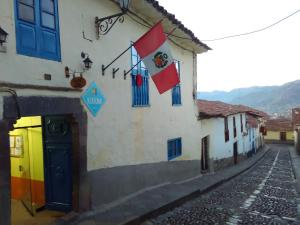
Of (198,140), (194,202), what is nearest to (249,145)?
(198,140)

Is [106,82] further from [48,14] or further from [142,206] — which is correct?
[142,206]

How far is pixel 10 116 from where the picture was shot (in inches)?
244

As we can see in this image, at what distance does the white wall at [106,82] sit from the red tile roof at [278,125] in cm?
4885

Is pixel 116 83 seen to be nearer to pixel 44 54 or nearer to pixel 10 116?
pixel 44 54

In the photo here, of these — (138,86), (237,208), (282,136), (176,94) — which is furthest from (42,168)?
(282,136)

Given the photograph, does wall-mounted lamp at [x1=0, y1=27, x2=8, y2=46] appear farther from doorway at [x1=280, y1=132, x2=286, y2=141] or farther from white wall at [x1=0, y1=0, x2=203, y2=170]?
doorway at [x1=280, y1=132, x2=286, y2=141]

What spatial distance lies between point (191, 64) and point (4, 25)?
10410 millimetres

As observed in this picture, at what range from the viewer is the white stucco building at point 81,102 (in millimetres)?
6316

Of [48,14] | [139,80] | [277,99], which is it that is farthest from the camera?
[277,99]

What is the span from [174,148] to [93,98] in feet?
19.5

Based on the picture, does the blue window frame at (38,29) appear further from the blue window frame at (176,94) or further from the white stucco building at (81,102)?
the blue window frame at (176,94)

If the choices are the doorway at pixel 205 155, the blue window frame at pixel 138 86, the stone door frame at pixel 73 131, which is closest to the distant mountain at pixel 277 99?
the doorway at pixel 205 155

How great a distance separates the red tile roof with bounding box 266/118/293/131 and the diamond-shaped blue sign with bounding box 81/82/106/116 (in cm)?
5393

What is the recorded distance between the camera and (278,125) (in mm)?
58969
